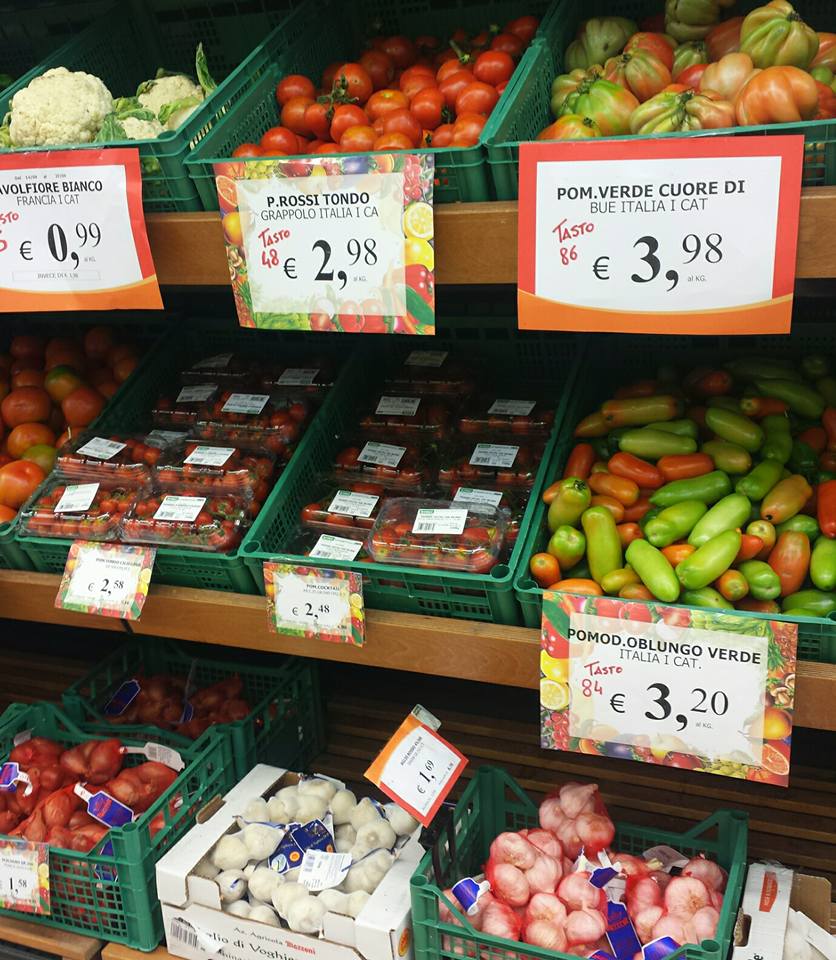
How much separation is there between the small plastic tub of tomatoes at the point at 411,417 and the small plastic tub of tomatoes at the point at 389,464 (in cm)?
4

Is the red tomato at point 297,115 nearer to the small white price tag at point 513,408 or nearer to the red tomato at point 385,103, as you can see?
the red tomato at point 385,103

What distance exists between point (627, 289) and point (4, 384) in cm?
158

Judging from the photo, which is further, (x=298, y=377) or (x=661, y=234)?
(x=298, y=377)

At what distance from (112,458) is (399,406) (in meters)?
0.57

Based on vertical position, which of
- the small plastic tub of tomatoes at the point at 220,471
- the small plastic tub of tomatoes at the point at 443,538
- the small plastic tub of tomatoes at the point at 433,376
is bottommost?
the small plastic tub of tomatoes at the point at 220,471

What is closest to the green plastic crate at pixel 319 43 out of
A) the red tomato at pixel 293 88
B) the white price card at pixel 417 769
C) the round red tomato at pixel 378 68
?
the red tomato at pixel 293 88

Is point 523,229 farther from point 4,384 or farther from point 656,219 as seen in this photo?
point 4,384

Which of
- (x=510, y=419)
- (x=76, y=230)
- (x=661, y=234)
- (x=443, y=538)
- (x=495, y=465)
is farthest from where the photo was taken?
(x=510, y=419)

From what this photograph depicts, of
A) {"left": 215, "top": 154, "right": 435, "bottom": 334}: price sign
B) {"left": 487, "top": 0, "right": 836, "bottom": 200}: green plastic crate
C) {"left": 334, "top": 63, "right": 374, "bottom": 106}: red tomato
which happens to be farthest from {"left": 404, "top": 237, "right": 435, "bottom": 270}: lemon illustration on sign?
{"left": 334, "top": 63, "right": 374, "bottom": 106}: red tomato

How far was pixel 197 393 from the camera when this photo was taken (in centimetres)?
202

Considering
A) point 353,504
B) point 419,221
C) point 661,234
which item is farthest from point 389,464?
point 661,234

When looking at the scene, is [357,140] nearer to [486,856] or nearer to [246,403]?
[246,403]

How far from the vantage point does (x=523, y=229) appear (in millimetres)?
1138

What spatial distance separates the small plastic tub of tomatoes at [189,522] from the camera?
159 centimetres
